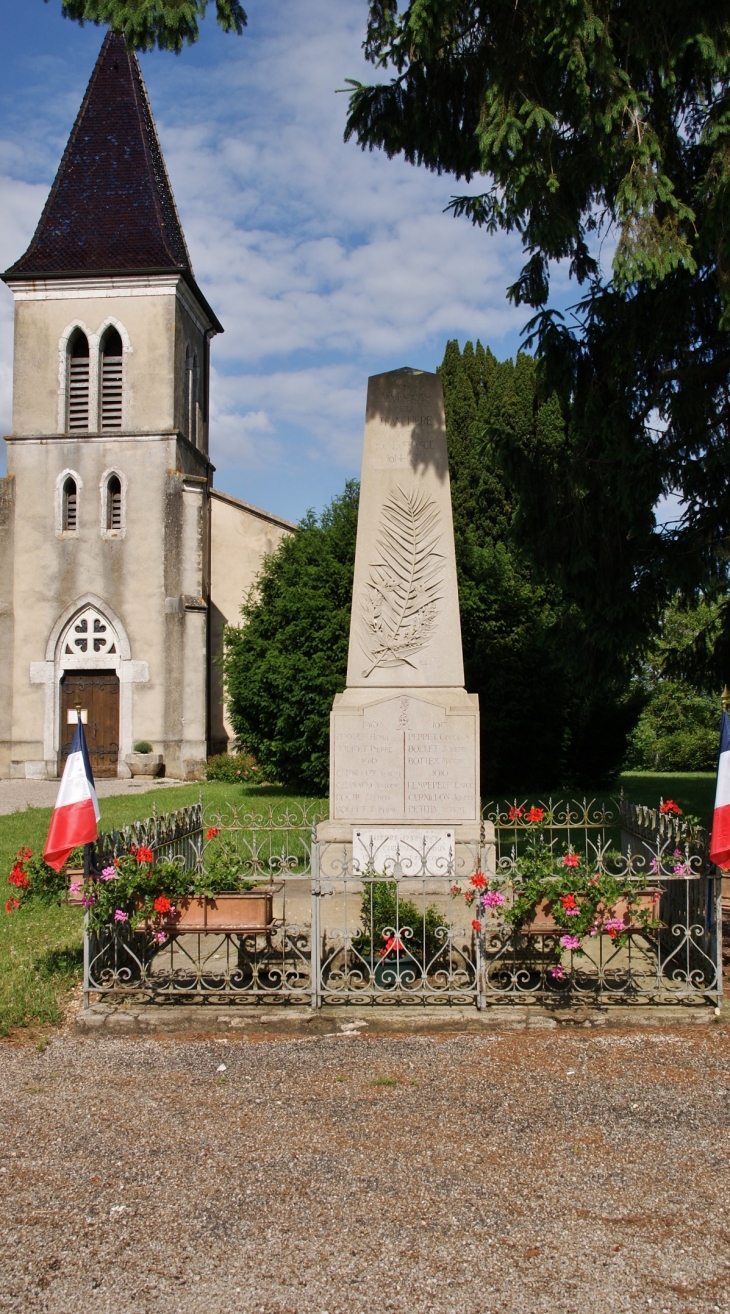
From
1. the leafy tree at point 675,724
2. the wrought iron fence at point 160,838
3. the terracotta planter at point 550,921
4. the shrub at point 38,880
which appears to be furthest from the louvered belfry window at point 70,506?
the terracotta planter at point 550,921

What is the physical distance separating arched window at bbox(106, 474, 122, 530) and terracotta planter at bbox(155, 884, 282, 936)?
20.5m

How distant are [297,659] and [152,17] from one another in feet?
40.2

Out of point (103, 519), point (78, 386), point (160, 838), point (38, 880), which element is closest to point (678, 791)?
point (160, 838)

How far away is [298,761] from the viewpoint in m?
20.0

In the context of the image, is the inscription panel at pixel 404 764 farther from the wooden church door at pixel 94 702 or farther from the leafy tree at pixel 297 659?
A: the wooden church door at pixel 94 702

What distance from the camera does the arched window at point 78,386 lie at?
25516mm

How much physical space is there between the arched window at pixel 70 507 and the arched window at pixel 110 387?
174cm

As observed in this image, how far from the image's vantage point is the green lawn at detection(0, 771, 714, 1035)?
20.5 ft

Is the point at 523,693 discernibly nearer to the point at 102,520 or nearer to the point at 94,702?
the point at 94,702

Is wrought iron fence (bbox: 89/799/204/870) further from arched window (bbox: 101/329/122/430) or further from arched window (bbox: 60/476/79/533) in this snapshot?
arched window (bbox: 101/329/122/430)

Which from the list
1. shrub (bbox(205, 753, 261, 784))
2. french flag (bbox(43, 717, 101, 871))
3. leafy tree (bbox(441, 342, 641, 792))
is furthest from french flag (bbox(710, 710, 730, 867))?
shrub (bbox(205, 753, 261, 784))

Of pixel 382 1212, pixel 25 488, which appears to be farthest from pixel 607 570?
pixel 25 488

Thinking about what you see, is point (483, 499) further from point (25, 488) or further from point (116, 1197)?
point (116, 1197)

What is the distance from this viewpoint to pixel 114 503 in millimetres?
25469
